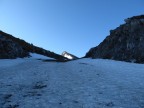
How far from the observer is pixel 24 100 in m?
11.8

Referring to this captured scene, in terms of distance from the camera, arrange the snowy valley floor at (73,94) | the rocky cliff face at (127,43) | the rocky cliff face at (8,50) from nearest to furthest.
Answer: the snowy valley floor at (73,94)
the rocky cliff face at (127,43)
the rocky cliff face at (8,50)

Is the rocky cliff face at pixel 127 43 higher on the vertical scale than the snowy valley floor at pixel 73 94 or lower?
higher

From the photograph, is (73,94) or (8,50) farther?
(8,50)

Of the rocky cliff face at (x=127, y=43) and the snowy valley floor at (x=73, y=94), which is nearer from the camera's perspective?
→ the snowy valley floor at (x=73, y=94)

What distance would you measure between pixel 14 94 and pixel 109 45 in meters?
33.2

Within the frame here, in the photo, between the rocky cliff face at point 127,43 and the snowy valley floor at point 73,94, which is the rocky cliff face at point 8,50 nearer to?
the rocky cliff face at point 127,43

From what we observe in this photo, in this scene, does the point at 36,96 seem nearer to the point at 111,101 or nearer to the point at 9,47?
the point at 111,101

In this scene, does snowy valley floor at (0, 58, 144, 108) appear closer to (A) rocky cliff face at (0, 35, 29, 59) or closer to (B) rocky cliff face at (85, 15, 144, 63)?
(B) rocky cliff face at (85, 15, 144, 63)

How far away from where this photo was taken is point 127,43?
38750 millimetres

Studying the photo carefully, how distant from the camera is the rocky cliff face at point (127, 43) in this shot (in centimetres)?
3556

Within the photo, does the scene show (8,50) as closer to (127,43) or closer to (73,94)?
(127,43)

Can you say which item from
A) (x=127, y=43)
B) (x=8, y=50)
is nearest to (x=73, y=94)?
(x=127, y=43)

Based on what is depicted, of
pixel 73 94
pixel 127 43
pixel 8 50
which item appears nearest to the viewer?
pixel 73 94

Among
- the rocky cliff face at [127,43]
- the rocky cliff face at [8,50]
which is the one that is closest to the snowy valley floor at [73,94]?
the rocky cliff face at [127,43]
